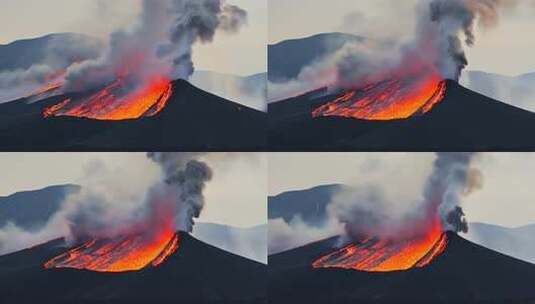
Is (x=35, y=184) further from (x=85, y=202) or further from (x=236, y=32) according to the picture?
(x=236, y=32)

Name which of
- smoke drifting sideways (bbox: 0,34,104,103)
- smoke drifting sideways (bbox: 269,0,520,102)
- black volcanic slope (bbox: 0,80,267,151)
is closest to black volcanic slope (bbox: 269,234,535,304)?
black volcanic slope (bbox: 0,80,267,151)

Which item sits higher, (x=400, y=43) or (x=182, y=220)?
(x=400, y=43)

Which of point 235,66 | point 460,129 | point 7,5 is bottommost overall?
point 460,129

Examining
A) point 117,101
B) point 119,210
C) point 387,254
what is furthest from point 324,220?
point 117,101

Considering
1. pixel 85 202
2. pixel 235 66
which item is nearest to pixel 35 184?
pixel 85 202

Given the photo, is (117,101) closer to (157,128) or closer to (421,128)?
(157,128)

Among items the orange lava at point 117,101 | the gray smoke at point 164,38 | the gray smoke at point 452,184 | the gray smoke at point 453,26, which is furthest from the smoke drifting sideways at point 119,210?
the gray smoke at point 453,26
